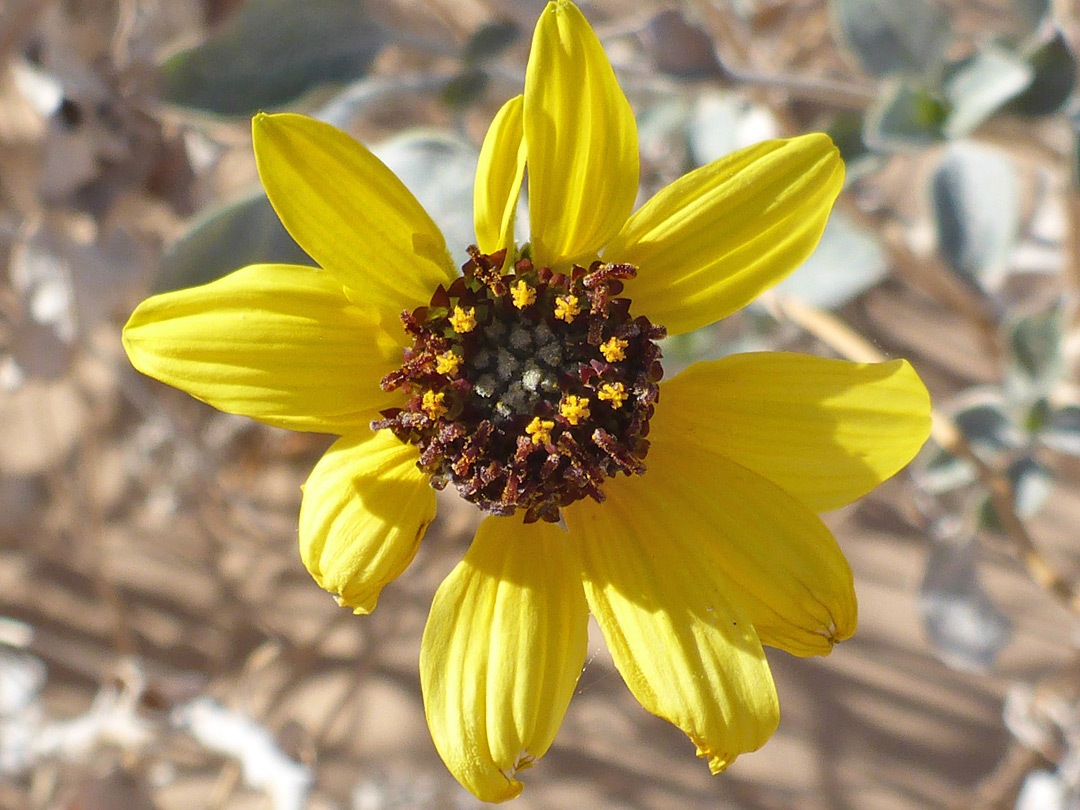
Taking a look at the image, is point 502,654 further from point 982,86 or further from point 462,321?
point 982,86

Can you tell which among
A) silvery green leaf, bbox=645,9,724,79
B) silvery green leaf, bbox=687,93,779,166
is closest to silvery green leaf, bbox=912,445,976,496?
silvery green leaf, bbox=687,93,779,166

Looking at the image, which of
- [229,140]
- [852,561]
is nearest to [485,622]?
[229,140]

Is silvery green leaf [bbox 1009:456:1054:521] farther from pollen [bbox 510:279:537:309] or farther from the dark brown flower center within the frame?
pollen [bbox 510:279:537:309]

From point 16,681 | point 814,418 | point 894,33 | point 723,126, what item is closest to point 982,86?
point 894,33

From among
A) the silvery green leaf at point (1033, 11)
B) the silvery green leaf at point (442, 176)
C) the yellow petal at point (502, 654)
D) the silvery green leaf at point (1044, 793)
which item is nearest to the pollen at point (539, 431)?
the yellow petal at point (502, 654)

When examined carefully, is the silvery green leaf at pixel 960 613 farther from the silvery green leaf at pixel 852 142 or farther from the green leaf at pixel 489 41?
the green leaf at pixel 489 41
